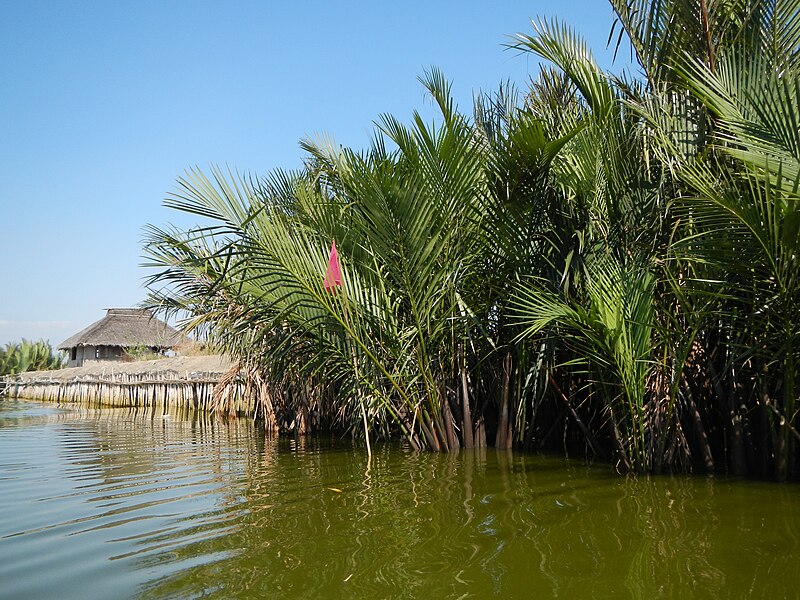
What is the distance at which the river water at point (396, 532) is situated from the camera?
103 inches

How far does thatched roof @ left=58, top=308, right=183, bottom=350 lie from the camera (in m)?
29.2

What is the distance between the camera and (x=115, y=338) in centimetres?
2966

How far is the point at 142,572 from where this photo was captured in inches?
109

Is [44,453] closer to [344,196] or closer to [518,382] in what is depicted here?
[344,196]

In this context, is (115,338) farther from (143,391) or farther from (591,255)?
(591,255)

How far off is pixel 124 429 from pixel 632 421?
A: 864 centimetres

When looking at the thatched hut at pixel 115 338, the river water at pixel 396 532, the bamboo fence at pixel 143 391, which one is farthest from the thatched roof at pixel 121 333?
the river water at pixel 396 532

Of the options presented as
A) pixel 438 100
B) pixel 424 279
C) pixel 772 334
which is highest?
pixel 438 100

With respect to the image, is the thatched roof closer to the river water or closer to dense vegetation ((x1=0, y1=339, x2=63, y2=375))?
dense vegetation ((x1=0, y1=339, x2=63, y2=375))

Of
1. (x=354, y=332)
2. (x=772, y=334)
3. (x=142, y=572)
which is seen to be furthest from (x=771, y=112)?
(x=142, y=572)

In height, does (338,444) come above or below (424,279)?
below

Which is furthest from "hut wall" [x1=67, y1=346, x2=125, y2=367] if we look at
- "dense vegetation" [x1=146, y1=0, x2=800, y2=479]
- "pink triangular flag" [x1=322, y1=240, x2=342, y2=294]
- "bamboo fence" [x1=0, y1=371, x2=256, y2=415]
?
"pink triangular flag" [x1=322, y1=240, x2=342, y2=294]

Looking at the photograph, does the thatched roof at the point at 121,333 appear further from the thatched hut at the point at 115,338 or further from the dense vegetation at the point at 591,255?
the dense vegetation at the point at 591,255

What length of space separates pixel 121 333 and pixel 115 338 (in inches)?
19.6
